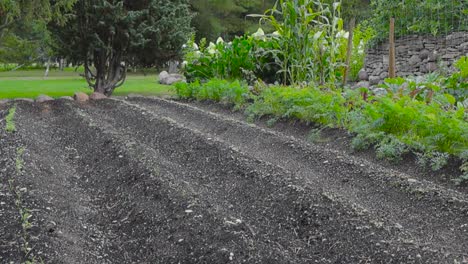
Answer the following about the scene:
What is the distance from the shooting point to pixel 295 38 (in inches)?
369

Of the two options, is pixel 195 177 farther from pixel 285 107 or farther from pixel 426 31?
pixel 426 31

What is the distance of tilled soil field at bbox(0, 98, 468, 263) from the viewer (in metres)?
3.35

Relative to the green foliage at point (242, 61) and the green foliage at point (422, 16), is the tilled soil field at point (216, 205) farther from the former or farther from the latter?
the green foliage at point (422, 16)

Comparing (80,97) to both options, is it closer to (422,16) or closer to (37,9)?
(37,9)

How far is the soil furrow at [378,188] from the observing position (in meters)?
3.68

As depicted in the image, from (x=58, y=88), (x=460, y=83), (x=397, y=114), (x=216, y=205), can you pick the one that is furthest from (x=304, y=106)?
(x=58, y=88)

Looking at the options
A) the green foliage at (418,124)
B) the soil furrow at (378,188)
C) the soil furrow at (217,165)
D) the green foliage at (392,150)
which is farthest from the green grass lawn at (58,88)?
the green foliage at (392,150)

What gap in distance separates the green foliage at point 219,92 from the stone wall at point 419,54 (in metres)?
3.85

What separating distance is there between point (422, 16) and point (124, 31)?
5.98 metres

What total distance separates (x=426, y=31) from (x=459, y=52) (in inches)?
38.0

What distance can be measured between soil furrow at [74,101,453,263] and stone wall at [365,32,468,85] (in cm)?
578

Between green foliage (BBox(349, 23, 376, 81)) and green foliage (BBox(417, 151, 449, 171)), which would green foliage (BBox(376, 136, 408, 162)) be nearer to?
green foliage (BBox(417, 151, 449, 171))

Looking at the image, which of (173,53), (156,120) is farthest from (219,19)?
(156,120)

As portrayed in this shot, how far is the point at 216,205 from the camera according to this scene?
13.6 feet
